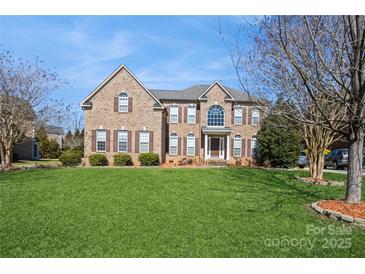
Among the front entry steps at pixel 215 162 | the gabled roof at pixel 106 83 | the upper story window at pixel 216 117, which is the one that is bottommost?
the front entry steps at pixel 215 162

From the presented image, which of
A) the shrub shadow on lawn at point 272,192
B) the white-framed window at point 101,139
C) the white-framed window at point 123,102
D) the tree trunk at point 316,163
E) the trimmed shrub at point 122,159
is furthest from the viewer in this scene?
the white-framed window at point 123,102

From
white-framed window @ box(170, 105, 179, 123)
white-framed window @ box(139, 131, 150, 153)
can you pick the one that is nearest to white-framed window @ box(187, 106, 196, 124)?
white-framed window @ box(170, 105, 179, 123)

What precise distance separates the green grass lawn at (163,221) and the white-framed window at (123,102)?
13.6 metres

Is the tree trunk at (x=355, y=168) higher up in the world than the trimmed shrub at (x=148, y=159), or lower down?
higher up

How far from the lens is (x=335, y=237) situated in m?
5.75

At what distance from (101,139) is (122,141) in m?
1.66

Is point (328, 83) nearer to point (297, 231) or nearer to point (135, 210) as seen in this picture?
point (297, 231)

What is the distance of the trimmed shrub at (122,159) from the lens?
23.6 metres

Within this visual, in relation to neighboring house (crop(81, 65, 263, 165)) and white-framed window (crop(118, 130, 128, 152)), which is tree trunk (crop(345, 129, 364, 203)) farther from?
white-framed window (crop(118, 130, 128, 152))

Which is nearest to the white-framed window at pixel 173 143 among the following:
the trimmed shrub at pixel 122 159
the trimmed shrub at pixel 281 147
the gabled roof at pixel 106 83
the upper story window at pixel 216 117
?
the upper story window at pixel 216 117

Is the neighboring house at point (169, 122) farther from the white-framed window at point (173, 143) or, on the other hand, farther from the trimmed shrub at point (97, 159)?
the trimmed shrub at point (97, 159)

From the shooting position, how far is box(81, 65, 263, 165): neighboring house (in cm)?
2453

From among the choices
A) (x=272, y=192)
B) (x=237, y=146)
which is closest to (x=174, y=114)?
(x=237, y=146)

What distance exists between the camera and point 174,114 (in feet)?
91.2
